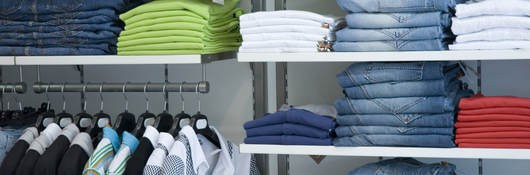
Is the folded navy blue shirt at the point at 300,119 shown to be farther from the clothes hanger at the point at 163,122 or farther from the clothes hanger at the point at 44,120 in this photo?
the clothes hanger at the point at 44,120

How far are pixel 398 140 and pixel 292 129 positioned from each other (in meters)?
0.35

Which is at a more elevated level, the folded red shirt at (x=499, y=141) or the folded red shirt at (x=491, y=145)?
the folded red shirt at (x=499, y=141)

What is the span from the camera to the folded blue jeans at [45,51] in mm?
2406

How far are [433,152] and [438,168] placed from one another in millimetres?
150

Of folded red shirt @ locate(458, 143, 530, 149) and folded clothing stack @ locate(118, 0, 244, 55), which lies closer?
folded red shirt @ locate(458, 143, 530, 149)

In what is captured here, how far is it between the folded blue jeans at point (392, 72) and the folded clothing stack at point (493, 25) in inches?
4.0

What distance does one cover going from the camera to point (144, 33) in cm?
230

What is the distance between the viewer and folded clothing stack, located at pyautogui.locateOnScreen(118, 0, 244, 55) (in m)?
2.26

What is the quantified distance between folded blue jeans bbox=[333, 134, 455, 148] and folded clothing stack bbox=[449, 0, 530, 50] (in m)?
0.30

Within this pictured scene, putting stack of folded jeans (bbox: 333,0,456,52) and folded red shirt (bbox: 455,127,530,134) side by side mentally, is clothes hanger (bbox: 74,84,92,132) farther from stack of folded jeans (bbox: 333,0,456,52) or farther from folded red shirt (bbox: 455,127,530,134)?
folded red shirt (bbox: 455,127,530,134)

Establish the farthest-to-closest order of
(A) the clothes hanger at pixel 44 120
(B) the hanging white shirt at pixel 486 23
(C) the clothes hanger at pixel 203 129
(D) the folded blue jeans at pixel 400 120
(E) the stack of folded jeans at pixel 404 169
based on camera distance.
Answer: (A) the clothes hanger at pixel 44 120 < (C) the clothes hanger at pixel 203 129 < (E) the stack of folded jeans at pixel 404 169 < (D) the folded blue jeans at pixel 400 120 < (B) the hanging white shirt at pixel 486 23

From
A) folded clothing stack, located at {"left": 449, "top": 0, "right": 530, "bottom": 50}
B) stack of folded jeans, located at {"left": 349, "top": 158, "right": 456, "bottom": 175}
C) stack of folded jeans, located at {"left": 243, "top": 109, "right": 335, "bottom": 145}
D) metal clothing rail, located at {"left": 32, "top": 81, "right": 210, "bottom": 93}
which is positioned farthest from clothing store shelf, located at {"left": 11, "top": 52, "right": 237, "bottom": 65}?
folded clothing stack, located at {"left": 449, "top": 0, "right": 530, "bottom": 50}

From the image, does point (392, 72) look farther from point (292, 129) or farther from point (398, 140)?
point (292, 129)

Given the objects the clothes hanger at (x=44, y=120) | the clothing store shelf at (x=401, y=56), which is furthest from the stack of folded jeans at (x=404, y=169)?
the clothes hanger at (x=44, y=120)
